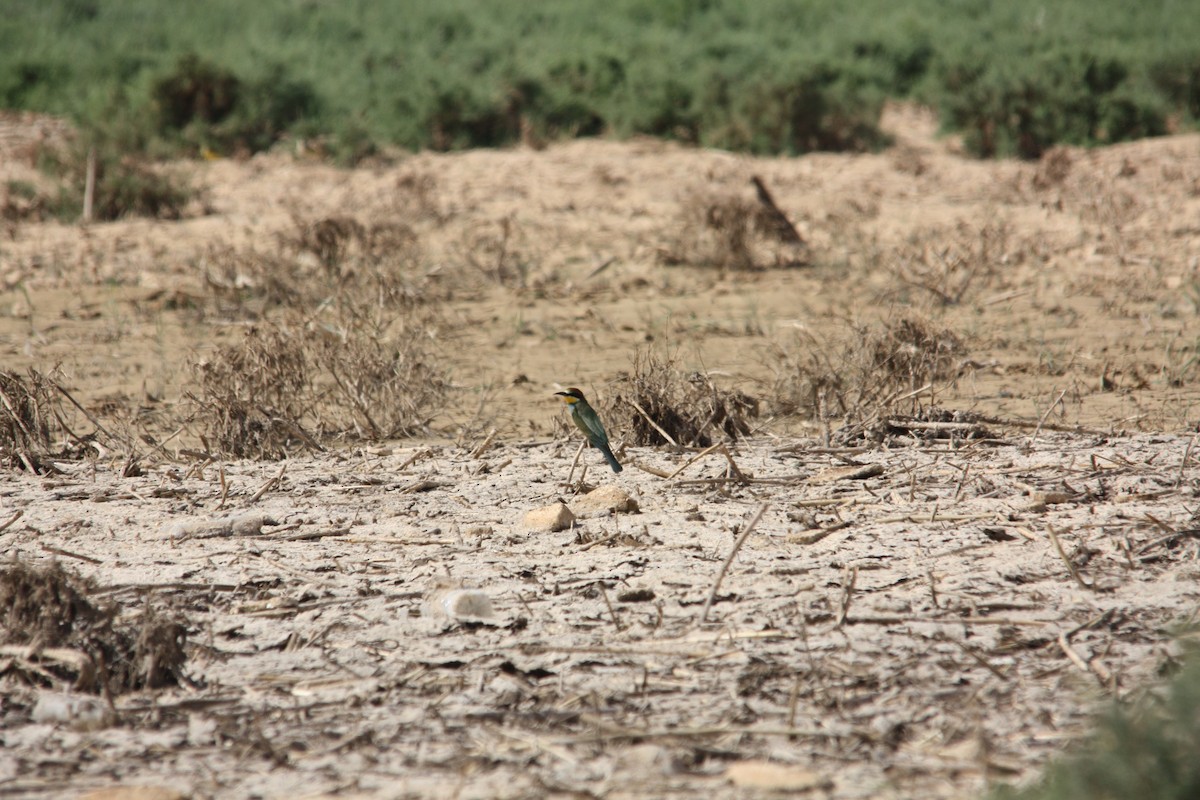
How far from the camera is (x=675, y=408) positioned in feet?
14.9

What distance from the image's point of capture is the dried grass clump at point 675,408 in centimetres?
453

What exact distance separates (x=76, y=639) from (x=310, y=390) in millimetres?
2442

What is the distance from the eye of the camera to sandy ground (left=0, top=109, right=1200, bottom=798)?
233cm

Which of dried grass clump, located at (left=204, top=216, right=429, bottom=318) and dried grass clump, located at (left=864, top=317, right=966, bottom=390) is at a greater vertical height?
dried grass clump, located at (left=204, top=216, right=429, bottom=318)

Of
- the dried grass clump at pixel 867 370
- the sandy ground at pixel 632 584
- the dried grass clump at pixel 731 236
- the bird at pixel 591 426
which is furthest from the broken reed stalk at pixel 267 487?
the dried grass clump at pixel 731 236

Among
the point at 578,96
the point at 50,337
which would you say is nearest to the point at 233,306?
the point at 50,337

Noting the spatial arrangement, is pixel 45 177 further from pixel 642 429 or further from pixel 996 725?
pixel 996 725

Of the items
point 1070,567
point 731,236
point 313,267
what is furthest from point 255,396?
point 731,236

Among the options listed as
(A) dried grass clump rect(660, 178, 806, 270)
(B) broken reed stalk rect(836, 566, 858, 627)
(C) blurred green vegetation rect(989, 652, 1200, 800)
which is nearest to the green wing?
(B) broken reed stalk rect(836, 566, 858, 627)

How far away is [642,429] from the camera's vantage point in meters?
4.58

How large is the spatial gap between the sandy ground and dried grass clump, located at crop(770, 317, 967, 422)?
0.09m

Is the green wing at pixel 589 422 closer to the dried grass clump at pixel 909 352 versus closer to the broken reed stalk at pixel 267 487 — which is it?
the broken reed stalk at pixel 267 487

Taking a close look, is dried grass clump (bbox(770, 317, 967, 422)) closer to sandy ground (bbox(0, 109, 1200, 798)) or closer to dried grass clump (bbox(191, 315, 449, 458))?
sandy ground (bbox(0, 109, 1200, 798))

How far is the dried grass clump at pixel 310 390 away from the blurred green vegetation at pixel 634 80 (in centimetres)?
802
